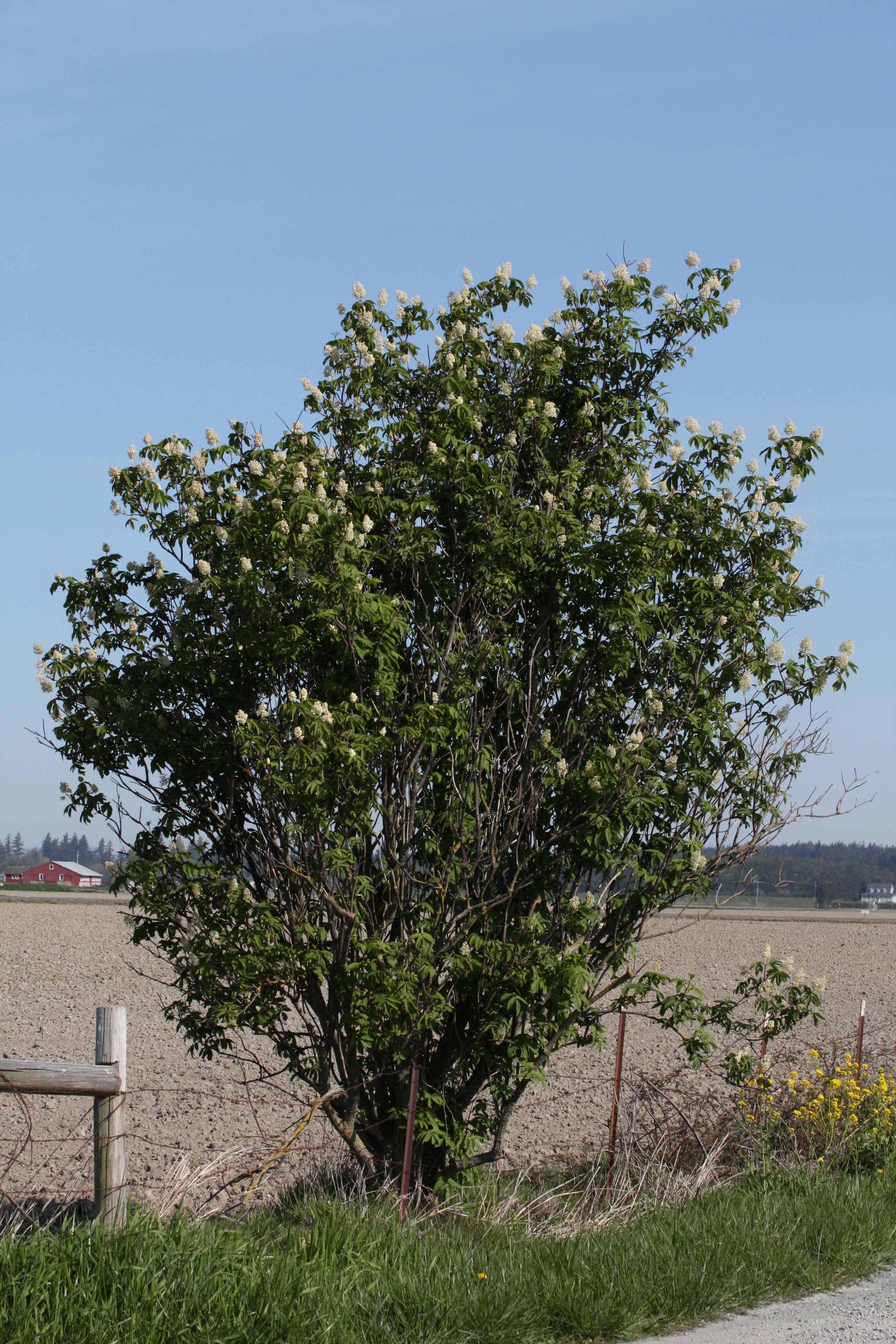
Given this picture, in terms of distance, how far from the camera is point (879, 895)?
5787 inches

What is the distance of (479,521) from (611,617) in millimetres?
1031

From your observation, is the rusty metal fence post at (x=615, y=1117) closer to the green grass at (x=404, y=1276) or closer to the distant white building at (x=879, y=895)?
the green grass at (x=404, y=1276)

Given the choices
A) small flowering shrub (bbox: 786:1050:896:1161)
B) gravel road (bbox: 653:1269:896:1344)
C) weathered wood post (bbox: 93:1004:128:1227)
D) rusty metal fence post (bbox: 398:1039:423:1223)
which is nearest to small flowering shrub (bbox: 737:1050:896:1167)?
small flowering shrub (bbox: 786:1050:896:1161)

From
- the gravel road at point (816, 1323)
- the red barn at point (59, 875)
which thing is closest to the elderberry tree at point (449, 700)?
the gravel road at point (816, 1323)

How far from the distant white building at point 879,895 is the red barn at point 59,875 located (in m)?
83.5

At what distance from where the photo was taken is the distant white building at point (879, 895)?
135000 mm

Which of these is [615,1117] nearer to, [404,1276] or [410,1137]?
[410,1137]

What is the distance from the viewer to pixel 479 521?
6805mm

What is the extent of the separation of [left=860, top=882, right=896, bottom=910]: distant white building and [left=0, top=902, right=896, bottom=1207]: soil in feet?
358

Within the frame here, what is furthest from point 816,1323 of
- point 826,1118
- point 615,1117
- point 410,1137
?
point 826,1118

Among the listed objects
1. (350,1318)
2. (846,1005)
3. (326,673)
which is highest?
(326,673)

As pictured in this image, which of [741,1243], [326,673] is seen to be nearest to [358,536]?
[326,673]

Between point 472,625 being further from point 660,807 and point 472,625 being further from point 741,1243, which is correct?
point 741,1243

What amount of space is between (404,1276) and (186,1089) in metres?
4.81
